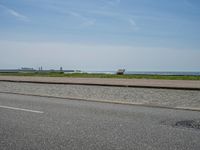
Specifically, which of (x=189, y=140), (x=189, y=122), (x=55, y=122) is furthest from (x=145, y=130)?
(x=55, y=122)

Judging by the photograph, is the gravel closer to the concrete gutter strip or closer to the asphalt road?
the concrete gutter strip

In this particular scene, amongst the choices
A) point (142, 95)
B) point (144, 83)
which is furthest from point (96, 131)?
point (144, 83)

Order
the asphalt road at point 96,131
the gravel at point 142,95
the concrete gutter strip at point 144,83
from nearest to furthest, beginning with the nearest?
the asphalt road at point 96,131, the gravel at point 142,95, the concrete gutter strip at point 144,83

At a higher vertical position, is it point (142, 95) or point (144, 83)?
point (144, 83)

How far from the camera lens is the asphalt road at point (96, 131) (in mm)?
5043

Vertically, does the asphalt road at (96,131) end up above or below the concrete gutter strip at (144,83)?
below

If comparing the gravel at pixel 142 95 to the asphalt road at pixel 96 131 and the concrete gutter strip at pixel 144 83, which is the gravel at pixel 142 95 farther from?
the asphalt road at pixel 96 131

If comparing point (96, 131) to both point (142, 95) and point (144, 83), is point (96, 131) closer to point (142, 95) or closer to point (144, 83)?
point (142, 95)

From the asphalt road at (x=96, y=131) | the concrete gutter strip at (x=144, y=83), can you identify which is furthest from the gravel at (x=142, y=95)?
the asphalt road at (x=96, y=131)

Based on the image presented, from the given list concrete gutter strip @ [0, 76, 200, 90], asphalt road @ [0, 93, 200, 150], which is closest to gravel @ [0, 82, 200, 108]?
concrete gutter strip @ [0, 76, 200, 90]

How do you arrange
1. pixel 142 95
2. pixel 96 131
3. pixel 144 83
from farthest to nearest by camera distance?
pixel 144 83
pixel 142 95
pixel 96 131

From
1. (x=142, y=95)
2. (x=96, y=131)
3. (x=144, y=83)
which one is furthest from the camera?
(x=144, y=83)

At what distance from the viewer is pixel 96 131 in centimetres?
607

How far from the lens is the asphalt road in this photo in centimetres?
504
